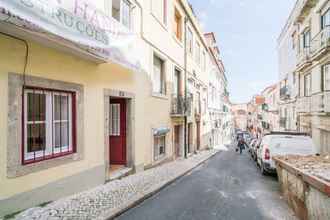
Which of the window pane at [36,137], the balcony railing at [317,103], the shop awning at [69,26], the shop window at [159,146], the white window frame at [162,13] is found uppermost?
the white window frame at [162,13]

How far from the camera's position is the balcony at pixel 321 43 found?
11.8 metres

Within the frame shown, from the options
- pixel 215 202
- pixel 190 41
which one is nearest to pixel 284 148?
pixel 215 202

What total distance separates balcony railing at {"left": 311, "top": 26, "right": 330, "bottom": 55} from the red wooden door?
1070 centimetres

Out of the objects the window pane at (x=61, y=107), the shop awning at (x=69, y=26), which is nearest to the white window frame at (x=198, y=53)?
the shop awning at (x=69, y=26)

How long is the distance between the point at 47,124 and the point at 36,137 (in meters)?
0.35

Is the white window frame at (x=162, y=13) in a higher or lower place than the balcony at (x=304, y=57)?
higher

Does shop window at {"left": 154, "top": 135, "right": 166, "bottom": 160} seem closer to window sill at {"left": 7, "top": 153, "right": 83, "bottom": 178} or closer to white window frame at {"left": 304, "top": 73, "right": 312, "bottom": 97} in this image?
window sill at {"left": 7, "top": 153, "right": 83, "bottom": 178}

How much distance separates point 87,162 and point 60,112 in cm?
143

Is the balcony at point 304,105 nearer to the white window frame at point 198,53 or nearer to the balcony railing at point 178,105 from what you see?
the balcony railing at point 178,105

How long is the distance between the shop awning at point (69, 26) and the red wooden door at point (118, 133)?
2.10m

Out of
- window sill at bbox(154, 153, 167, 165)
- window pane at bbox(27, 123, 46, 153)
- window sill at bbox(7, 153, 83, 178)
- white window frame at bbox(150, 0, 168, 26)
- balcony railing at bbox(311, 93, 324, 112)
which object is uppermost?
white window frame at bbox(150, 0, 168, 26)

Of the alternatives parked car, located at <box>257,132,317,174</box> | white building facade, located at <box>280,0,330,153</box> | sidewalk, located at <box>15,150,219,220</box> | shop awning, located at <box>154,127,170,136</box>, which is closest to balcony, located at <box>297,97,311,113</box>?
white building facade, located at <box>280,0,330,153</box>

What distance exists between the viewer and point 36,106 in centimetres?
465

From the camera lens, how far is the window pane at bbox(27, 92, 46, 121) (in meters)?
4.50
